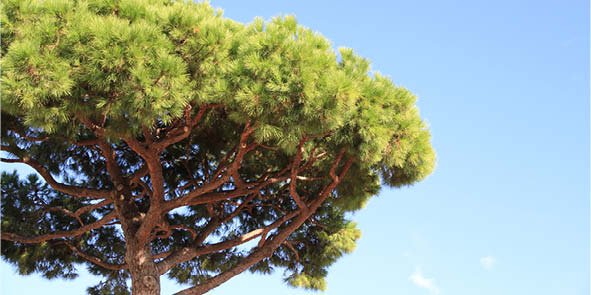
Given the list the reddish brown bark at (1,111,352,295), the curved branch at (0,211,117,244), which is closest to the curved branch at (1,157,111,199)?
the reddish brown bark at (1,111,352,295)

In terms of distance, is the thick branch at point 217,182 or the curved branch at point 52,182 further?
the curved branch at point 52,182

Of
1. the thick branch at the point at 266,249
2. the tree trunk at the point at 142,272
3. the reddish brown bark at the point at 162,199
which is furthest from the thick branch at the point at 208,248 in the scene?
the tree trunk at the point at 142,272

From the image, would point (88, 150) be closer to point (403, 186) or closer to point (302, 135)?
point (302, 135)

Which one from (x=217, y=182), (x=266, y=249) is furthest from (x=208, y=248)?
(x=217, y=182)

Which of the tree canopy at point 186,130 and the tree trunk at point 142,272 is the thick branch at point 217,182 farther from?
the tree trunk at point 142,272

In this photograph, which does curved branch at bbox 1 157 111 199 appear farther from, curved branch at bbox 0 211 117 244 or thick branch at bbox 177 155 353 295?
thick branch at bbox 177 155 353 295

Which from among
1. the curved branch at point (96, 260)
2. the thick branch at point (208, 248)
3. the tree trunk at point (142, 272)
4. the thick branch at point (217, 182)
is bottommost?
the tree trunk at point (142, 272)

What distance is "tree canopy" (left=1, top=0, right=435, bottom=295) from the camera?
165 inches

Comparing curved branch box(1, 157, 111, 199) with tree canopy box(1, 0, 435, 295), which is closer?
tree canopy box(1, 0, 435, 295)

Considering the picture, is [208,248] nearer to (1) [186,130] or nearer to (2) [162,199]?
(2) [162,199]

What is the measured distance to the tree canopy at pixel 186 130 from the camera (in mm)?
4191

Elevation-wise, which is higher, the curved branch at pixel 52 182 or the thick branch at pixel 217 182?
the curved branch at pixel 52 182

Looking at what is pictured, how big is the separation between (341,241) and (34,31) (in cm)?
398

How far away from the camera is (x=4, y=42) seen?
4.32 meters
